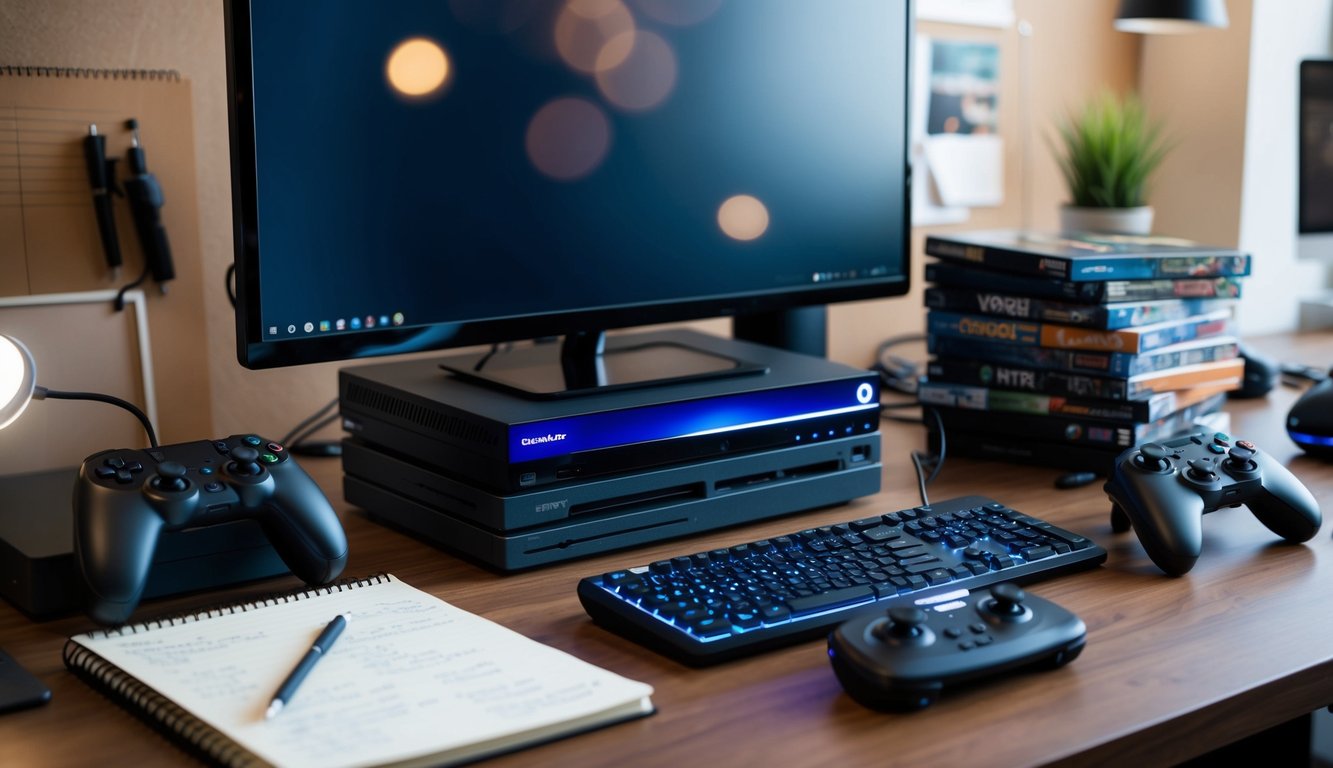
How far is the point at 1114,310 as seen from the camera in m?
1.17

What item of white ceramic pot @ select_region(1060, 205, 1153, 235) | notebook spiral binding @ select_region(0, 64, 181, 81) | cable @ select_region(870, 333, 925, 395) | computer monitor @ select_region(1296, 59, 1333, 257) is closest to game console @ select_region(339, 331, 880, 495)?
notebook spiral binding @ select_region(0, 64, 181, 81)

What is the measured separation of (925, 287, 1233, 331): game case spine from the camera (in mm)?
1180

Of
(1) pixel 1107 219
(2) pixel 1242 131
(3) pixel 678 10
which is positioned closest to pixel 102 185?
(3) pixel 678 10

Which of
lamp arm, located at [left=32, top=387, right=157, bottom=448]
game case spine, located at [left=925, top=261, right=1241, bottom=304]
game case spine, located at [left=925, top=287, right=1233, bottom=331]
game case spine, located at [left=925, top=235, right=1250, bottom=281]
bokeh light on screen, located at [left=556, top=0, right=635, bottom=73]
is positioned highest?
bokeh light on screen, located at [left=556, top=0, right=635, bottom=73]

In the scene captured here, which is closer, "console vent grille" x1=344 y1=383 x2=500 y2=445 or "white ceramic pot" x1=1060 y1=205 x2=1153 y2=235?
"console vent grille" x1=344 y1=383 x2=500 y2=445

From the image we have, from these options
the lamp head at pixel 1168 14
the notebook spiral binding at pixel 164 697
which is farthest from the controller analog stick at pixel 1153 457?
the lamp head at pixel 1168 14

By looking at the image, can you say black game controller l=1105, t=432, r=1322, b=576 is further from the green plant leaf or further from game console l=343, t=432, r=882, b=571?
the green plant leaf

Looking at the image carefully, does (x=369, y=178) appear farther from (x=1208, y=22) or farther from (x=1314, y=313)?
(x=1314, y=313)

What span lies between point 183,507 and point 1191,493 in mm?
705

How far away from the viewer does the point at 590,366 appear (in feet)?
3.50

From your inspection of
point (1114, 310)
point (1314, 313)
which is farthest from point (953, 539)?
point (1314, 313)

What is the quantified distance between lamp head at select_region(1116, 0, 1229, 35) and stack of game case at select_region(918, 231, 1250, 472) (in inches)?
20.4

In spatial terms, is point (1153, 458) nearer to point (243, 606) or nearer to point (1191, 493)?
point (1191, 493)

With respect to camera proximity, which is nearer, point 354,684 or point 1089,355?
point 354,684
